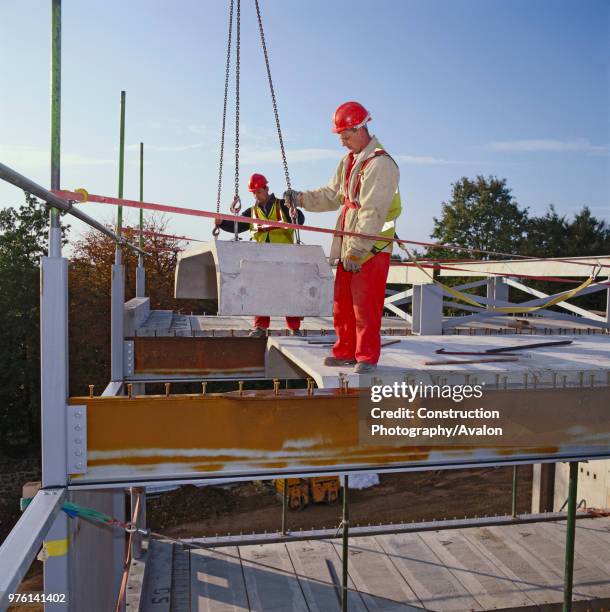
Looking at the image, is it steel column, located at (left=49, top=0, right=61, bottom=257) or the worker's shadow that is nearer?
steel column, located at (left=49, top=0, right=61, bottom=257)

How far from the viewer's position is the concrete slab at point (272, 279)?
16.3ft

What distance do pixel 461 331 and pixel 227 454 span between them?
21.5ft

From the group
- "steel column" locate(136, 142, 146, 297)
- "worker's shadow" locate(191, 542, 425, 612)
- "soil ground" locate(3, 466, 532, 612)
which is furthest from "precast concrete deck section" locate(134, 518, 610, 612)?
"soil ground" locate(3, 466, 532, 612)

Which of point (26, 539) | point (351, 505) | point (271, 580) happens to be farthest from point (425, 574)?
point (351, 505)

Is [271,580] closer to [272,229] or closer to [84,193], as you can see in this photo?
[272,229]

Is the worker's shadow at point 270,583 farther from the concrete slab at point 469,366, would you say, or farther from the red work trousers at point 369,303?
the red work trousers at point 369,303

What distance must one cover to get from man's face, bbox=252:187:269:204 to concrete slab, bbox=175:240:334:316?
3366mm

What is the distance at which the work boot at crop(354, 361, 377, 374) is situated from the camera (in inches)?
199

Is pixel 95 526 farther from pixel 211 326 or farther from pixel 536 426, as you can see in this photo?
pixel 211 326

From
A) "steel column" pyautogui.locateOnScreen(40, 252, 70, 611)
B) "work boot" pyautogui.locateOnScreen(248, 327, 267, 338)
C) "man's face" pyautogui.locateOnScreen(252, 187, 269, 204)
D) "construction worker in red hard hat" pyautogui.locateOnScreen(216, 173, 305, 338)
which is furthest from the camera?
"work boot" pyautogui.locateOnScreen(248, 327, 267, 338)

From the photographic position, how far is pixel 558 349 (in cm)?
710

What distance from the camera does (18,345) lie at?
94.7 feet

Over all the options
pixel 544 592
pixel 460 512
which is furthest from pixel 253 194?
pixel 460 512

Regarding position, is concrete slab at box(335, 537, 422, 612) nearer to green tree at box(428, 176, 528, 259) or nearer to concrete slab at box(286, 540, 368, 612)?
concrete slab at box(286, 540, 368, 612)
